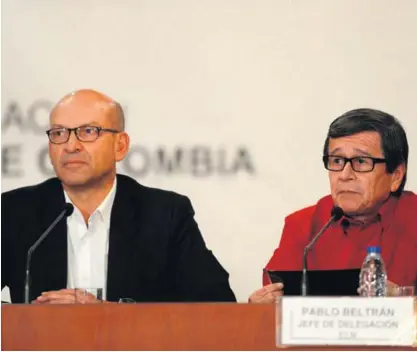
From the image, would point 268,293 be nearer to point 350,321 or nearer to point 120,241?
point 120,241

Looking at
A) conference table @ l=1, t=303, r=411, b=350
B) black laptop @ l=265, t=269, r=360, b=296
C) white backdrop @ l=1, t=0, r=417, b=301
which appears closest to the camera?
conference table @ l=1, t=303, r=411, b=350

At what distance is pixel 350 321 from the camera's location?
327 cm

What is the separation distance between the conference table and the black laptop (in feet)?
1.77

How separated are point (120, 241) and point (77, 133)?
0.50 metres

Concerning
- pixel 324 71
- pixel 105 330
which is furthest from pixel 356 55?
pixel 105 330

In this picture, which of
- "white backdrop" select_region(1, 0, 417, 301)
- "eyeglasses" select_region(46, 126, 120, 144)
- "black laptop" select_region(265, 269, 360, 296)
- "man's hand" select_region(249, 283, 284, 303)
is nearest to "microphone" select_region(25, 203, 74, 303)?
"white backdrop" select_region(1, 0, 417, 301)

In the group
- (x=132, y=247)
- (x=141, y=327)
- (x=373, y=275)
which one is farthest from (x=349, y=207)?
(x=141, y=327)

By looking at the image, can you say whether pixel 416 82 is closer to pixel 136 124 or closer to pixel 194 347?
pixel 136 124

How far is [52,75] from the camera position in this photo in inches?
175

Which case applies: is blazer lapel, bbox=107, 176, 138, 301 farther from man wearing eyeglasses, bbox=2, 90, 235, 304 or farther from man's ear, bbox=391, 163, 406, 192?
man's ear, bbox=391, 163, 406, 192

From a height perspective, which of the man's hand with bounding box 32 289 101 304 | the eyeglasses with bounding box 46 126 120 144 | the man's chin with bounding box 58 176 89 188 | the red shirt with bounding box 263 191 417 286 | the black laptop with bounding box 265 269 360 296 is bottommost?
the man's hand with bounding box 32 289 101 304

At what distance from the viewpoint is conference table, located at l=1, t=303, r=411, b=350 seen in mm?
3389

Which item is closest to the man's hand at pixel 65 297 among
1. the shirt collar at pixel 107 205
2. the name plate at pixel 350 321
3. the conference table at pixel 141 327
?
the shirt collar at pixel 107 205

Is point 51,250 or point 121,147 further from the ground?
point 121,147
